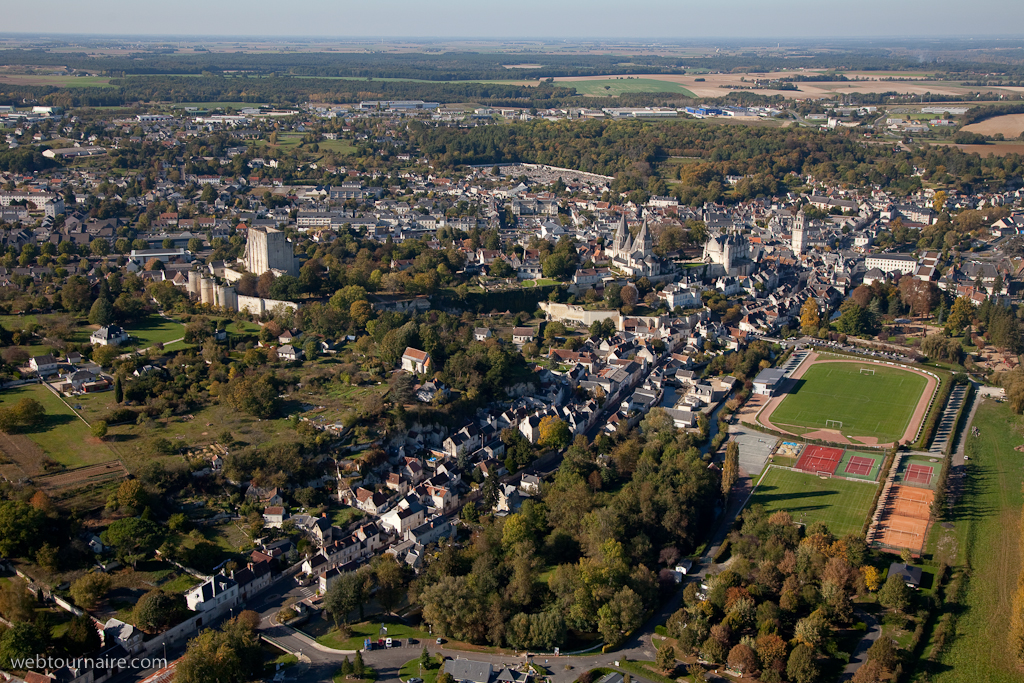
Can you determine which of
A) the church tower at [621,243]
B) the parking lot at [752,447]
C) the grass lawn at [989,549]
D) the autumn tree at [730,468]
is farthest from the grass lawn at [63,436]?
the church tower at [621,243]

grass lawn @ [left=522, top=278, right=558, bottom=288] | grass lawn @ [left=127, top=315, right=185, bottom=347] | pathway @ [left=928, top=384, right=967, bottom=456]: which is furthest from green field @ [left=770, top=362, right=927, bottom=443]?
grass lawn @ [left=127, top=315, right=185, bottom=347]

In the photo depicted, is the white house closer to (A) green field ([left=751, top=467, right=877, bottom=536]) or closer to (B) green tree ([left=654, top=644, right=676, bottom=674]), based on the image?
(A) green field ([left=751, top=467, right=877, bottom=536])

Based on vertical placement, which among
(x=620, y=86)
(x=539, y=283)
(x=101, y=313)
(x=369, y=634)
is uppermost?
(x=620, y=86)

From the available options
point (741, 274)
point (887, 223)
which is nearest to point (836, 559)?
point (741, 274)

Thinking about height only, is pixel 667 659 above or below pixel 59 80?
below

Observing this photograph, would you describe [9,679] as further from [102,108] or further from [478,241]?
[102,108]

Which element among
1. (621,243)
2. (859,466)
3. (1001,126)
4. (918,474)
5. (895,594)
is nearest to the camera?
(895,594)

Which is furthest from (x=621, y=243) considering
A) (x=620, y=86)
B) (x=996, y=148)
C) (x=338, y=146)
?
(x=620, y=86)

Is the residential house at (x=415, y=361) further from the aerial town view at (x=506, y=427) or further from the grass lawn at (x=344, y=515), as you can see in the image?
the grass lawn at (x=344, y=515)

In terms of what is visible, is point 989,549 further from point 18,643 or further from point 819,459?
point 18,643
